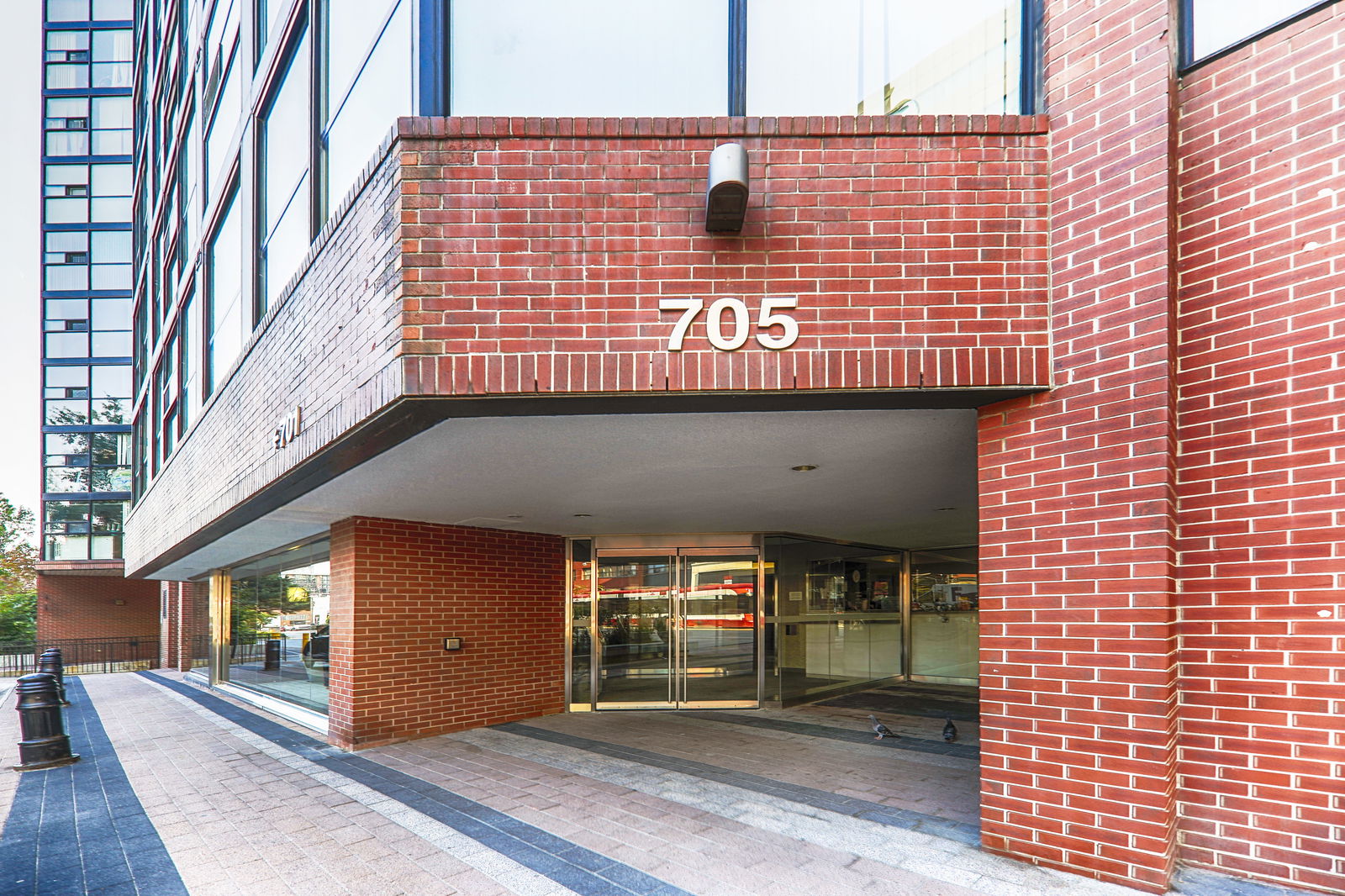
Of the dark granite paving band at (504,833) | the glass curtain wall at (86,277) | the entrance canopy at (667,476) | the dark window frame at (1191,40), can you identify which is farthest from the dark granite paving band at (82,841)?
the glass curtain wall at (86,277)

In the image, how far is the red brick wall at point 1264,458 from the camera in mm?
4004

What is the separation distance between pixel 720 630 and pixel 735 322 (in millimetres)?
8058

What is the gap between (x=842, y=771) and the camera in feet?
24.3

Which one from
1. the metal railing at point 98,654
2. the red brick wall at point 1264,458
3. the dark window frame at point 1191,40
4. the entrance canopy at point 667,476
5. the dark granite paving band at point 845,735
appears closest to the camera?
the red brick wall at point 1264,458

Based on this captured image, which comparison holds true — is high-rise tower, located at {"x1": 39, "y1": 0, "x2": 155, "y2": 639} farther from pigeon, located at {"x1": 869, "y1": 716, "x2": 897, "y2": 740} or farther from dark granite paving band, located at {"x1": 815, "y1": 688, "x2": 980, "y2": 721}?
pigeon, located at {"x1": 869, "y1": 716, "x2": 897, "y2": 740}

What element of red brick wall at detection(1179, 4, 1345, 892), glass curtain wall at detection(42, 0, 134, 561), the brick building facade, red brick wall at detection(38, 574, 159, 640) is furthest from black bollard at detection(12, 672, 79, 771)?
glass curtain wall at detection(42, 0, 134, 561)

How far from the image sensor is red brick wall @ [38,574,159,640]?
29.0 metres

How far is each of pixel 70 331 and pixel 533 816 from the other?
3531cm

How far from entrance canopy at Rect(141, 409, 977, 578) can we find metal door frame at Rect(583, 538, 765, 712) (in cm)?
72

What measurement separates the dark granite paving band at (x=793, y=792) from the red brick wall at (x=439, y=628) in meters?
1.19

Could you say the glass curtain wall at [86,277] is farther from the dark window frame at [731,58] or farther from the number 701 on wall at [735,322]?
the number 701 on wall at [735,322]

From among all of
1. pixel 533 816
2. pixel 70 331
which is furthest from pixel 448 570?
pixel 70 331

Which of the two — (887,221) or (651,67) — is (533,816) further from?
(651,67)

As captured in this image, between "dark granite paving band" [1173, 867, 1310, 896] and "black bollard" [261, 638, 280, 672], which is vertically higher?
"dark granite paving band" [1173, 867, 1310, 896]
